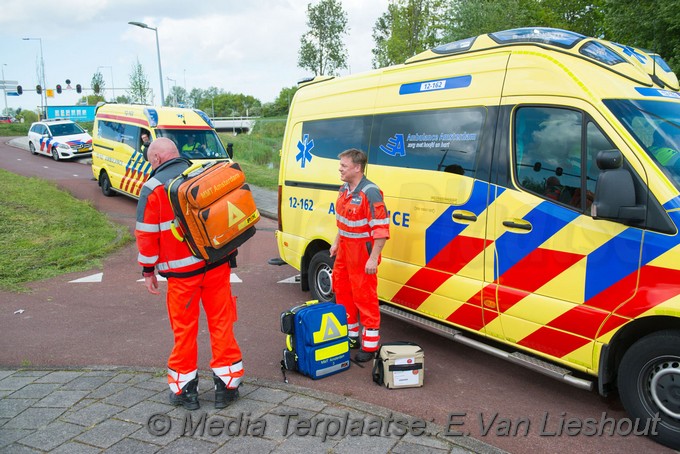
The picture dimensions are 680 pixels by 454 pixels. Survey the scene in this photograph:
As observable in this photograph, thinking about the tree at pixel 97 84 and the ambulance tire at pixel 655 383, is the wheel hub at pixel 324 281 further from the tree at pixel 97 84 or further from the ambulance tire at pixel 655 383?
the tree at pixel 97 84

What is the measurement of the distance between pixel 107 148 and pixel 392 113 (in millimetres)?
12186

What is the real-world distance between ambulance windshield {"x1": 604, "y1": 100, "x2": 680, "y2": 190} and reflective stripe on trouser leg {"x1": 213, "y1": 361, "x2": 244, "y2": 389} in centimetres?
332

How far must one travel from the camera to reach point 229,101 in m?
115

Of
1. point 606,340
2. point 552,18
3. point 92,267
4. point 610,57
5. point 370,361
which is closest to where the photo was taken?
point 606,340

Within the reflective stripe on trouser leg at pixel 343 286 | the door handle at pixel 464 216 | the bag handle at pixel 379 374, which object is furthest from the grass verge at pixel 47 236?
the door handle at pixel 464 216

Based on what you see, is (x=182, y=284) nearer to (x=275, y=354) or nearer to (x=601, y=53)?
(x=275, y=354)

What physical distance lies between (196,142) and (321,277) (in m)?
8.56

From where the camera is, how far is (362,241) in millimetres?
4965

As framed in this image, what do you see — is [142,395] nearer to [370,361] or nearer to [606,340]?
[370,361]

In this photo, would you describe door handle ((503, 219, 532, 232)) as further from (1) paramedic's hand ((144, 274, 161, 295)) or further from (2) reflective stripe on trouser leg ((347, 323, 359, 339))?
(1) paramedic's hand ((144, 274, 161, 295))

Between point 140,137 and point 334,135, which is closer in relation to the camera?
point 334,135

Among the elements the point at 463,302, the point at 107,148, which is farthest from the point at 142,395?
the point at 107,148

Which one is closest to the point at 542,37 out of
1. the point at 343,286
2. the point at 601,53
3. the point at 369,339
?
the point at 601,53

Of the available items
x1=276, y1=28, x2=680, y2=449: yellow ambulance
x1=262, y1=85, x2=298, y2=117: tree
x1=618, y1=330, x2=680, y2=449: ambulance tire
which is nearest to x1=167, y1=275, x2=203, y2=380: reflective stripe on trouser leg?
x1=276, y1=28, x2=680, y2=449: yellow ambulance
